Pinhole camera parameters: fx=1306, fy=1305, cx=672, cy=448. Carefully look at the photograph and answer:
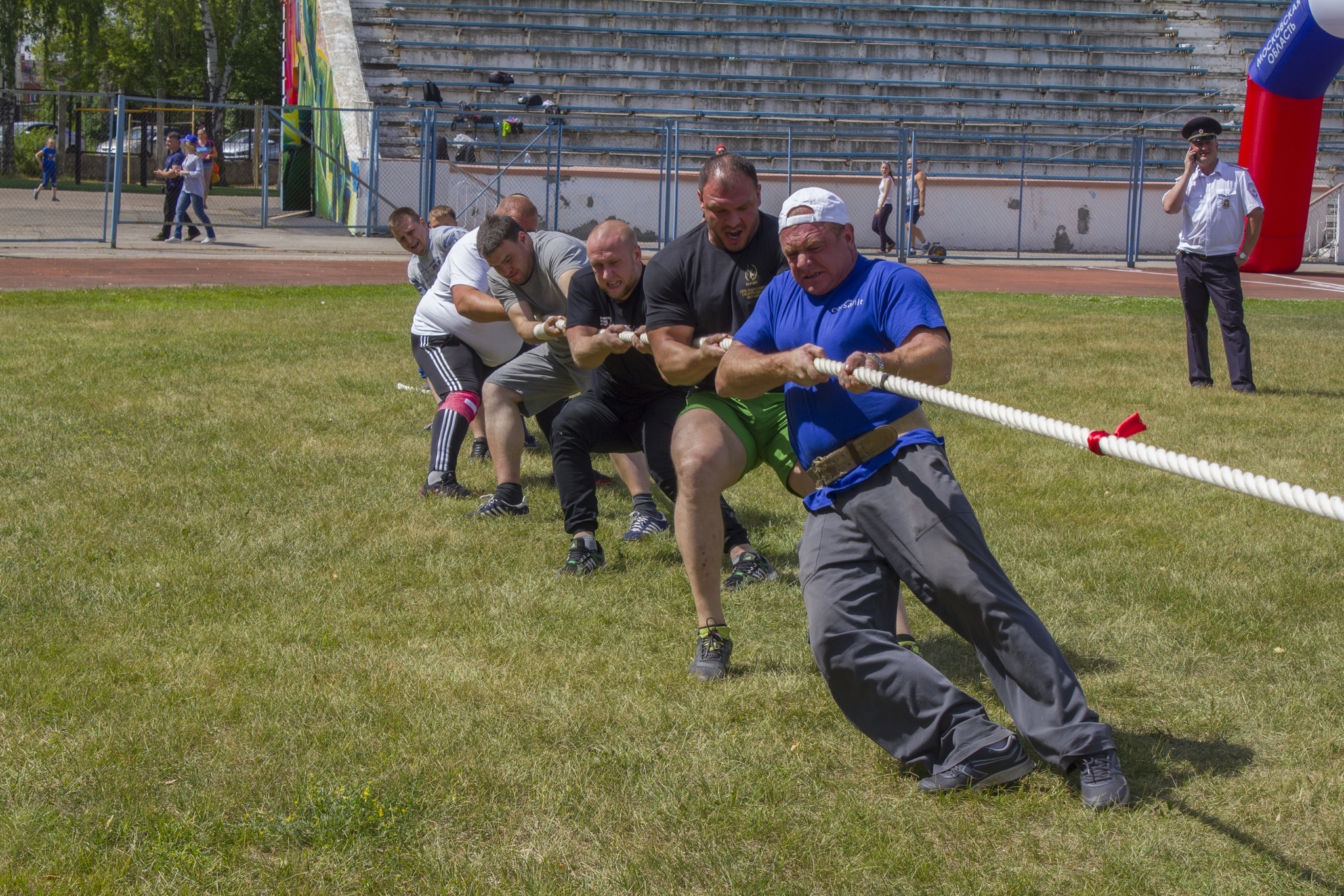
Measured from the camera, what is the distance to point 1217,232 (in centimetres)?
1014

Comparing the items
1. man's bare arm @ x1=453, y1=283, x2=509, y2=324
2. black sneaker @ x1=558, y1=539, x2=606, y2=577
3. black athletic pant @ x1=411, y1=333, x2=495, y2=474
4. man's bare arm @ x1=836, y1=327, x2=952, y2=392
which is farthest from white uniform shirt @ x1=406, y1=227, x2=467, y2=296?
man's bare arm @ x1=836, y1=327, x2=952, y2=392

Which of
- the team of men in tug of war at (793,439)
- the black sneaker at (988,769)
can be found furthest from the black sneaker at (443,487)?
the black sneaker at (988,769)

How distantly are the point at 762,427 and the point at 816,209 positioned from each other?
123cm

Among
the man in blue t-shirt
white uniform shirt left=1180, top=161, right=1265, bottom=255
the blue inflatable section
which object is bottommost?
the man in blue t-shirt

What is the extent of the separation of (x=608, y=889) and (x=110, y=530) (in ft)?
13.3

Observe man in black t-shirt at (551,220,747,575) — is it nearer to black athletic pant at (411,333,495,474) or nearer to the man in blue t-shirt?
black athletic pant at (411,333,495,474)

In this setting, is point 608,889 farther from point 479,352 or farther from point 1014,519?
point 479,352

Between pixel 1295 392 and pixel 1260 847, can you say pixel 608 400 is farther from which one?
pixel 1295 392

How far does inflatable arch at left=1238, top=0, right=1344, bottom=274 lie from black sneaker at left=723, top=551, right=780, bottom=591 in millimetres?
16534

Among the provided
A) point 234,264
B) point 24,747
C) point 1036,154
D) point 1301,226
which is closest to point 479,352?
point 24,747

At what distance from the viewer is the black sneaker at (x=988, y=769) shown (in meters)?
3.75

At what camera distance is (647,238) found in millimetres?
27125

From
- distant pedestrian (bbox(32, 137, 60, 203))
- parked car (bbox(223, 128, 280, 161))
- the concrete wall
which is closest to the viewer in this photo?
the concrete wall

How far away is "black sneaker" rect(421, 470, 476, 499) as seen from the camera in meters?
7.33
